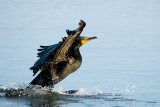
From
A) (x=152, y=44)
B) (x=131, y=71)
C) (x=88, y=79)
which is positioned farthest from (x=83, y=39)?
(x=152, y=44)

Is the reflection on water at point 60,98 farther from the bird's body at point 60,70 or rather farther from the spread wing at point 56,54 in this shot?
the spread wing at point 56,54

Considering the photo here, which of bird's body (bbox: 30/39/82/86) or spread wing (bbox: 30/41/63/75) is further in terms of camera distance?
bird's body (bbox: 30/39/82/86)

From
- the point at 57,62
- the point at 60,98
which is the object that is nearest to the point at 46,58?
the point at 57,62

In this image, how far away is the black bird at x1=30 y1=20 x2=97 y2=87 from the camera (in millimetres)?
11742

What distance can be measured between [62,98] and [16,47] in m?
6.72

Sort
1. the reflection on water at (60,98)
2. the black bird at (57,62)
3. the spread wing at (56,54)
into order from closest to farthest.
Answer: the reflection on water at (60,98)
the spread wing at (56,54)
the black bird at (57,62)

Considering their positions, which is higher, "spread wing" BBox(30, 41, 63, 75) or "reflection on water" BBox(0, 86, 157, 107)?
"spread wing" BBox(30, 41, 63, 75)

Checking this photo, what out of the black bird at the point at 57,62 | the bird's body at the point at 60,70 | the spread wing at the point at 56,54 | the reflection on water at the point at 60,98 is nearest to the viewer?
the reflection on water at the point at 60,98

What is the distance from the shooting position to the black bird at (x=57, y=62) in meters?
11.7

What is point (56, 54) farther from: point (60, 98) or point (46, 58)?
point (60, 98)

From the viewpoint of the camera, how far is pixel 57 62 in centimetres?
1202

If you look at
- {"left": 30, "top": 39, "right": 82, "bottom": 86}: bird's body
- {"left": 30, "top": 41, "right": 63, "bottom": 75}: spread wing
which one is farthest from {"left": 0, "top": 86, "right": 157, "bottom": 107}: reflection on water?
{"left": 30, "top": 41, "right": 63, "bottom": 75}: spread wing

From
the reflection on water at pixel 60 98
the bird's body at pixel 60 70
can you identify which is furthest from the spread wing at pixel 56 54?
the reflection on water at pixel 60 98

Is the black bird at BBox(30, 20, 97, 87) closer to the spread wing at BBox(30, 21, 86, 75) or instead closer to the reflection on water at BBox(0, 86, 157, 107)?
the spread wing at BBox(30, 21, 86, 75)
